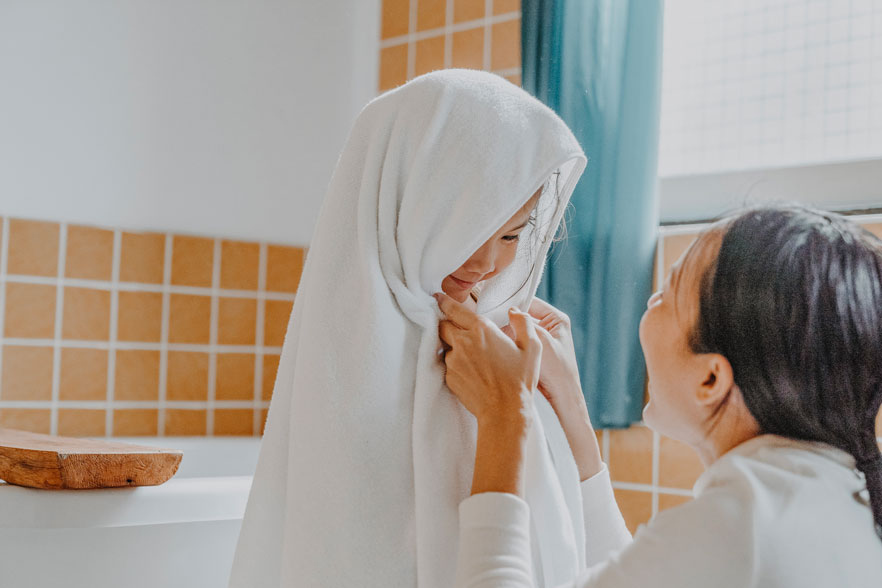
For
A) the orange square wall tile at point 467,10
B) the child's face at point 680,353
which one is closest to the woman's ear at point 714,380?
the child's face at point 680,353

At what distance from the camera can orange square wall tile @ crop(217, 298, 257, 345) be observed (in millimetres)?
2355

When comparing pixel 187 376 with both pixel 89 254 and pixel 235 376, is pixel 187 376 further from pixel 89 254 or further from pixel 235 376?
pixel 89 254

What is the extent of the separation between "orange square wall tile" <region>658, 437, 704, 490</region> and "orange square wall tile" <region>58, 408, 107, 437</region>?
1294 millimetres

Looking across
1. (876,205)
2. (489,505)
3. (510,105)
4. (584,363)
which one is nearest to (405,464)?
(489,505)

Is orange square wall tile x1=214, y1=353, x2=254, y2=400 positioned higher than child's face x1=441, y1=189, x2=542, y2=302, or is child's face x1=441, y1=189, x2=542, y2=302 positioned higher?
child's face x1=441, y1=189, x2=542, y2=302

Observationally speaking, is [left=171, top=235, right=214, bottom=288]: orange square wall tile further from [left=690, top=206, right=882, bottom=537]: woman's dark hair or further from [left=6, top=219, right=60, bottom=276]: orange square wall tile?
[left=690, top=206, right=882, bottom=537]: woman's dark hair

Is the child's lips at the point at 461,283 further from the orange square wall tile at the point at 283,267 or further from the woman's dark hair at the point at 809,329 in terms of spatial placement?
the orange square wall tile at the point at 283,267

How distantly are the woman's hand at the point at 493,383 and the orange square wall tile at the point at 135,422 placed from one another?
56.5 inches

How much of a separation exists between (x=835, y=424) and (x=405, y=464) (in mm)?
415

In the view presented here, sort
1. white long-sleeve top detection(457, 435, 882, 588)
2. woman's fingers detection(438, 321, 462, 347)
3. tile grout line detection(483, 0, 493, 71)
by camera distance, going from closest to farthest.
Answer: white long-sleeve top detection(457, 435, 882, 588)
woman's fingers detection(438, 321, 462, 347)
tile grout line detection(483, 0, 493, 71)

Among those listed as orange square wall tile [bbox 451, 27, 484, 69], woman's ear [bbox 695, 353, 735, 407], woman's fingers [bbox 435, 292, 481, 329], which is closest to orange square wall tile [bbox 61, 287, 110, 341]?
orange square wall tile [bbox 451, 27, 484, 69]

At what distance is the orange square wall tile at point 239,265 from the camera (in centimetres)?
235

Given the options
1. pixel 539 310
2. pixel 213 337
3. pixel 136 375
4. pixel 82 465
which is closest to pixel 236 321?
pixel 213 337

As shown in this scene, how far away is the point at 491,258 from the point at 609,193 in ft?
2.95
